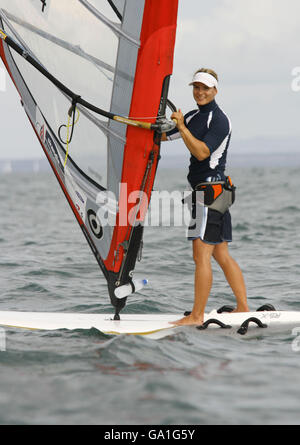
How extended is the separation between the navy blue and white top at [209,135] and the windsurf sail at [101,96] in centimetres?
34

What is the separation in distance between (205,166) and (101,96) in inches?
37.0

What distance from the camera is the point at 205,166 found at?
15.7 feet

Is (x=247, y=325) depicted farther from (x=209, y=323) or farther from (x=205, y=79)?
(x=205, y=79)

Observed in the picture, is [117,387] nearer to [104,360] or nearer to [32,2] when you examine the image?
[104,360]

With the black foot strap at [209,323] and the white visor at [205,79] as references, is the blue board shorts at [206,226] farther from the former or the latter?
the white visor at [205,79]

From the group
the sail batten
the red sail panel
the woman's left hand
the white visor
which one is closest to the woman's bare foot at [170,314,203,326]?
the red sail panel

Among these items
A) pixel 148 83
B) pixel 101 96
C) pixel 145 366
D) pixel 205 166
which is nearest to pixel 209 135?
pixel 205 166

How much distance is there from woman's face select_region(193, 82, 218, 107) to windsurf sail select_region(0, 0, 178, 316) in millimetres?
317

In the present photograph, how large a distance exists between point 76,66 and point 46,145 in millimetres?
869

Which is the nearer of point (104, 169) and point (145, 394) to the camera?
point (145, 394)

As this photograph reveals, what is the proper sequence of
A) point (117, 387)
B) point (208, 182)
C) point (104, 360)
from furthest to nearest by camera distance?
point (208, 182) < point (104, 360) < point (117, 387)

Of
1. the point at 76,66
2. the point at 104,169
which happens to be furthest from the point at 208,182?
the point at 76,66

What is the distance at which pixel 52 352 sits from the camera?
426cm
